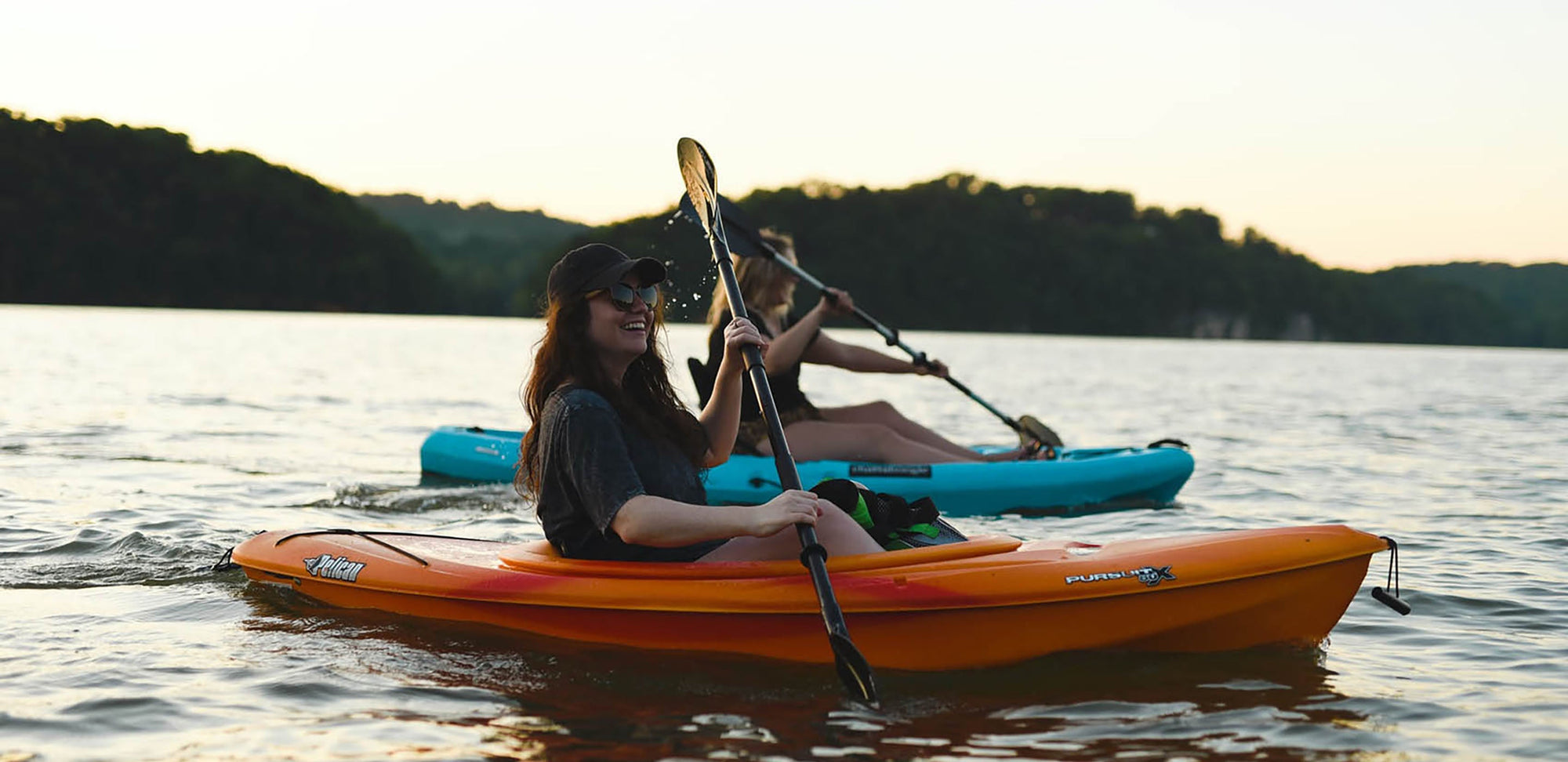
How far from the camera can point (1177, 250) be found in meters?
93.2

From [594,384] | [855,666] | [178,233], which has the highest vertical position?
[178,233]

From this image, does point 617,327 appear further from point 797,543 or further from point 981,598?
point 981,598

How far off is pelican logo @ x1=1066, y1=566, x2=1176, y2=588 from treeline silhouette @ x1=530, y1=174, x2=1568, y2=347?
7519 cm

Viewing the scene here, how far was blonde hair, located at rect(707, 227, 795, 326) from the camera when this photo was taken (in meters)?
6.50

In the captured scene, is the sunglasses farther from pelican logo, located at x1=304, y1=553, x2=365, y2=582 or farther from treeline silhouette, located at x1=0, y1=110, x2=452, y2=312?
treeline silhouette, located at x1=0, y1=110, x2=452, y2=312

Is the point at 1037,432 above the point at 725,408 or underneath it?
underneath

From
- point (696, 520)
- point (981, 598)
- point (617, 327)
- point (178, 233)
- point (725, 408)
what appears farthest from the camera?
point (178, 233)

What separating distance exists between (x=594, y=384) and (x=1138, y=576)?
64.4 inches

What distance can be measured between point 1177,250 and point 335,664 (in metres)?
94.3

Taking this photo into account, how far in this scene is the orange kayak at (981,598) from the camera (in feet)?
12.5

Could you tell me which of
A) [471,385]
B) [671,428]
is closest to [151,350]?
[471,385]

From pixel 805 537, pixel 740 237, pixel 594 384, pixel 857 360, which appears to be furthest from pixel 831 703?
pixel 857 360

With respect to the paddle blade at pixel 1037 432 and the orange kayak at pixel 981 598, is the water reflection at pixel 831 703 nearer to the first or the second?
the orange kayak at pixel 981 598

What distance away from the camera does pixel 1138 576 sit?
3811 millimetres
